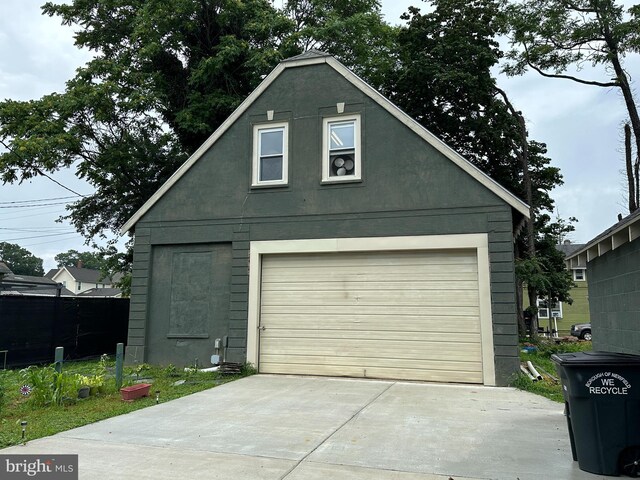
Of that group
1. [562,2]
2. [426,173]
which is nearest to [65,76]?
[426,173]

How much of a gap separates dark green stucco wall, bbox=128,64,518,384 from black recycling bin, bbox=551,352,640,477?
4527 millimetres

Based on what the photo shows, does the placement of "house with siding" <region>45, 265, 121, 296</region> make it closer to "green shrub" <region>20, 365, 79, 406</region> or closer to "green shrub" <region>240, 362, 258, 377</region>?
"green shrub" <region>240, 362, 258, 377</region>

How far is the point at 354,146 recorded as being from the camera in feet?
33.2

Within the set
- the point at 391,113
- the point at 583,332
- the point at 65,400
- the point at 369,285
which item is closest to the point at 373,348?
the point at 369,285

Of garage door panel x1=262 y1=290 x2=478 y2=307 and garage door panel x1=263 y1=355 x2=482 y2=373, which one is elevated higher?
garage door panel x1=262 y1=290 x2=478 y2=307

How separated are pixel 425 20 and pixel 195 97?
11.0 meters

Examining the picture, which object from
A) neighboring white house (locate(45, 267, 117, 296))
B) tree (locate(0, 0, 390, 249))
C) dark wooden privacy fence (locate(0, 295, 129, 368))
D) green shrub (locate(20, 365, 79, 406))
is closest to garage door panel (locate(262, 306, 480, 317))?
green shrub (locate(20, 365, 79, 406))

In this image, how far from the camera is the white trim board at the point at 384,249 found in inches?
344

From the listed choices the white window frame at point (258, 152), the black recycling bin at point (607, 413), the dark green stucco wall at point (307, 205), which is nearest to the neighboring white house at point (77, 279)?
the dark green stucco wall at point (307, 205)

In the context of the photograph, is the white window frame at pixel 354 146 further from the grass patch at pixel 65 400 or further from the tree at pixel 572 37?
the tree at pixel 572 37

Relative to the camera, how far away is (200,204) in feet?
36.1

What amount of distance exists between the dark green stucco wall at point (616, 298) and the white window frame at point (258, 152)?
652 centimetres

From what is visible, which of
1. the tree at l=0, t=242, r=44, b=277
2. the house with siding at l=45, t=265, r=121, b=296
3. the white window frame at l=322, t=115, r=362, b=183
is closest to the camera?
the white window frame at l=322, t=115, r=362, b=183

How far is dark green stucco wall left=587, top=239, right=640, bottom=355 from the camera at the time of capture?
680 cm
